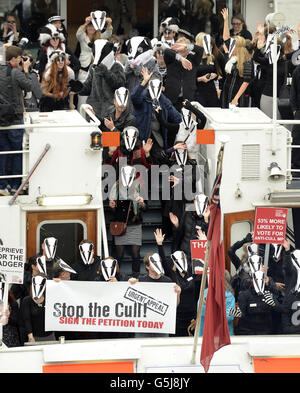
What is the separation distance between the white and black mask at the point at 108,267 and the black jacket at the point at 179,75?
4082 millimetres

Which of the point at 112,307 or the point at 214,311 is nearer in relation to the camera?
the point at 214,311

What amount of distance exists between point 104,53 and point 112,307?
4.71 m

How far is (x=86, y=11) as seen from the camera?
36.3 metres

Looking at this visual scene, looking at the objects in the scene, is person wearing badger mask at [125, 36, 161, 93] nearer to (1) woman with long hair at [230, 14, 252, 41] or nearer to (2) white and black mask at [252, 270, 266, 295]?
(1) woman with long hair at [230, 14, 252, 41]

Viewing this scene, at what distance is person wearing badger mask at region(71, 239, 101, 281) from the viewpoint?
2911 centimetres

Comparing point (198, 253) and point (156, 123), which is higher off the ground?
point (156, 123)

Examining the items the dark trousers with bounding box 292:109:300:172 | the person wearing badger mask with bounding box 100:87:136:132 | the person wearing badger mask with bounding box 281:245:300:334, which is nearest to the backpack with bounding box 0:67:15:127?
the person wearing badger mask with bounding box 100:87:136:132

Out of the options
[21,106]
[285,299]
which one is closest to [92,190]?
[21,106]

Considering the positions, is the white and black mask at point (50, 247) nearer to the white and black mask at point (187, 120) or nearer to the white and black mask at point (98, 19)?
the white and black mask at point (187, 120)

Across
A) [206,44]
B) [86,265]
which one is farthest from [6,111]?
[206,44]

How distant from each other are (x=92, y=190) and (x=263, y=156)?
2879mm

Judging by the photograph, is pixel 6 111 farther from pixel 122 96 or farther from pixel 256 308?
pixel 256 308

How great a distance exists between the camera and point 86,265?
1149 inches

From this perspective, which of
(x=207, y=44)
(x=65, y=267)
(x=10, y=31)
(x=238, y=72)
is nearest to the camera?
(x=65, y=267)
